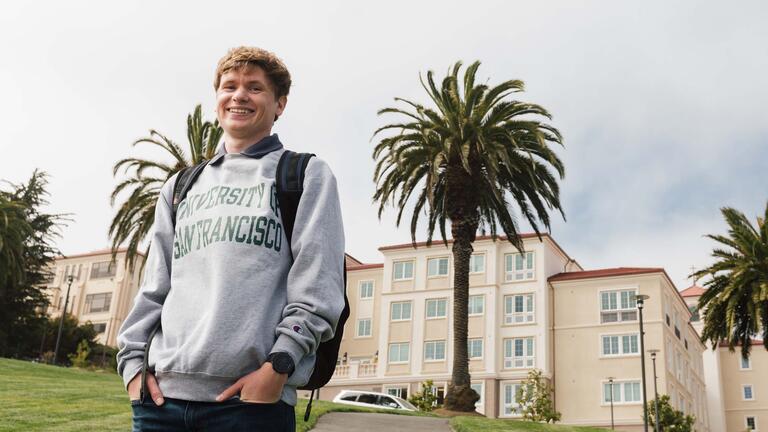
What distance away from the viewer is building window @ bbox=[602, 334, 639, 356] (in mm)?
59062

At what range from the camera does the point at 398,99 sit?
34.6 metres

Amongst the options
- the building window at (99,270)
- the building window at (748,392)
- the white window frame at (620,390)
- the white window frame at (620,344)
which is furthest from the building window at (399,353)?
the building window at (748,392)

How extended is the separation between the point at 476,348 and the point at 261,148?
199 ft

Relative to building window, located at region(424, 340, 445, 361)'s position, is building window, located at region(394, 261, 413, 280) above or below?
above

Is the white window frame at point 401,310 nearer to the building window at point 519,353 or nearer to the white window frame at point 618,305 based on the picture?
the building window at point 519,353

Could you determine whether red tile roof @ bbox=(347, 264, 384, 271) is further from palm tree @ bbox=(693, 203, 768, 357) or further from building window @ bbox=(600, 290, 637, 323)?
palm tree @ bbox=(693, 203, 768, 357)

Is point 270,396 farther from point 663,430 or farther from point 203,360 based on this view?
point 663,430

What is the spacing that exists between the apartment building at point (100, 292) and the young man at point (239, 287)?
279 feet

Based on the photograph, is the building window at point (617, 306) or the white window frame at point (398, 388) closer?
the building window at point (617, 306)

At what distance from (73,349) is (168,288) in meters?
65.9

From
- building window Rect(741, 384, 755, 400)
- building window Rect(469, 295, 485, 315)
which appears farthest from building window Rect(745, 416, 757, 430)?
building window Rect(469, 295, 485, 315)

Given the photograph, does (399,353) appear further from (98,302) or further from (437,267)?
(98,302)

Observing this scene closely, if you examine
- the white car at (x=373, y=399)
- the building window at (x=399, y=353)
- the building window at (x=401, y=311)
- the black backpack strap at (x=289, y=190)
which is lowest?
the black backpack strap at (x=289, y=190)

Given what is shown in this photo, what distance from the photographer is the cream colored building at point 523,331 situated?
59281mm
